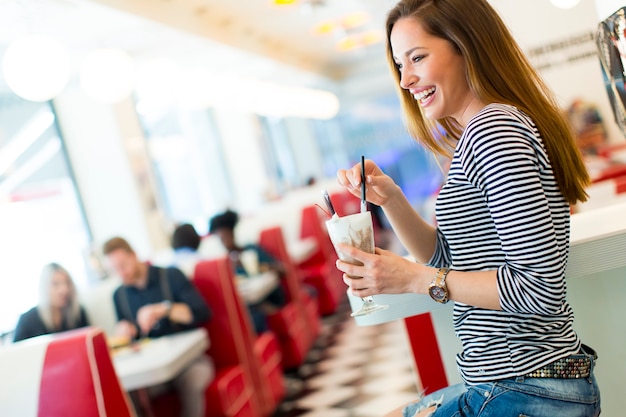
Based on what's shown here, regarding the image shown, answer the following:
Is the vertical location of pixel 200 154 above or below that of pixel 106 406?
above

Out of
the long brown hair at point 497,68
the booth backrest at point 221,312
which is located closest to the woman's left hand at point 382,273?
the long brown hair at point 497,68

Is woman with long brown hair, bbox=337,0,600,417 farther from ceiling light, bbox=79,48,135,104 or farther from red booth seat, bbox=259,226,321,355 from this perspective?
red booth seat, bbox=259,226,321,355

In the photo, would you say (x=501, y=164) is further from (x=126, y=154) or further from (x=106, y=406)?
(x=126, y=154)

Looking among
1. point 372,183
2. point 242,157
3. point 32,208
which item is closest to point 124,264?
point 32,208

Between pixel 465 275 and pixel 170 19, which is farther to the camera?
pixel 170 19

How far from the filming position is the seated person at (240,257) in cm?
559

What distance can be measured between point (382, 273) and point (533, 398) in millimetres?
339

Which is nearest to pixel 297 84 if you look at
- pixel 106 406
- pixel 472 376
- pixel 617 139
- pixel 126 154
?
pixel 126 154

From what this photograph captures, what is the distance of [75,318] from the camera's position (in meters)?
4.18

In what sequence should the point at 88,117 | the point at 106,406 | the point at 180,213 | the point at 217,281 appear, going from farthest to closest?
1. the point at 180,213
2. the point at 88,117
3. the point at 217,281
4. the point at 106,406

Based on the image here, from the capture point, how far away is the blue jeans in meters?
1.21

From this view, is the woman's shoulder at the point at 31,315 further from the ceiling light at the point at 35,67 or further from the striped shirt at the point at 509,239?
the striped shirt at the point at 509,239

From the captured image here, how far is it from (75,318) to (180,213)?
5011mm

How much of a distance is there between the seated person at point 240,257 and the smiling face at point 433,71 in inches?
166
